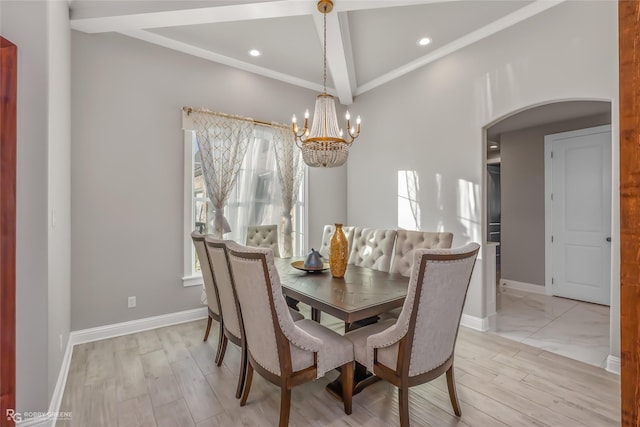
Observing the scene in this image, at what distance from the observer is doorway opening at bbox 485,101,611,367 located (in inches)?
129

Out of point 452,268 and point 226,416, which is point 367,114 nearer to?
point 452,268

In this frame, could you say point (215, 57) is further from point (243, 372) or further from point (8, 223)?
point (243, 372)

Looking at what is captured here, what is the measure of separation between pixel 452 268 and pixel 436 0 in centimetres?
235

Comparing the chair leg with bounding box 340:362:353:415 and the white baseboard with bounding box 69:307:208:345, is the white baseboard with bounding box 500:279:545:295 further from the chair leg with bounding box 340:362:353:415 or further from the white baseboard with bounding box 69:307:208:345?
the white baseboard with bounding box 69:307:208:345

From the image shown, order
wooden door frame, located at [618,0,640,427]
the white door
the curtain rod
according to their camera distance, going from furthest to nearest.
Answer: the white door, the curtain rod, wooden door frame, located at [618,0,640,427]

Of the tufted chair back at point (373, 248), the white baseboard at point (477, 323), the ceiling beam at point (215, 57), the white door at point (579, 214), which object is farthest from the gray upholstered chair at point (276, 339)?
the white door at point (579, 214)

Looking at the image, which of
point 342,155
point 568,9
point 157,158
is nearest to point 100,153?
point 157,158

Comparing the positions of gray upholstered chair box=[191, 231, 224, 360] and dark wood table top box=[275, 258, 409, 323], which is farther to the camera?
gray upholstered chair box=[191, 231, 224, 360]

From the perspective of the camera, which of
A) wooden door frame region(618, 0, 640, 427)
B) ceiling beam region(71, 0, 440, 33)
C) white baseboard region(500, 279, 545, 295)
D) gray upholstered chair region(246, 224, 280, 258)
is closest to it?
wooden door frame region(618, 0, 640, 427)

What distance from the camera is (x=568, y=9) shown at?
2.66m

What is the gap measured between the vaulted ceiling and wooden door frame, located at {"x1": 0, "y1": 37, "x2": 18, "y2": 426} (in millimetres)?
1445

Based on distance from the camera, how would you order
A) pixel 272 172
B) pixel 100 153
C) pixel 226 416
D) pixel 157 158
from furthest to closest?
pixel 272 172 → pixel 157 158 → pixel 100 153 → pixel 226 416

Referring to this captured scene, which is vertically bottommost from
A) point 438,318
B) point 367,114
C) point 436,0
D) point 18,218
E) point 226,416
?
point 226,416

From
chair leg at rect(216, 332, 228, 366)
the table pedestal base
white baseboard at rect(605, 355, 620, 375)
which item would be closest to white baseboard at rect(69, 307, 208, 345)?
chair leg at rect(216, 332, 228, 366)
